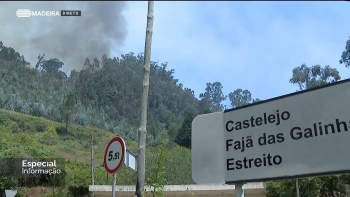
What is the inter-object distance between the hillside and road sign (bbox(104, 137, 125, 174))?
56.7ft

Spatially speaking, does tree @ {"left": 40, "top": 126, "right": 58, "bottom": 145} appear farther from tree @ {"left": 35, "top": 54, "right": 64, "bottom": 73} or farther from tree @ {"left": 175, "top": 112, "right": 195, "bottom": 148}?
tree @ {"left": 35, "top": 54, "right": 64, "bottom": 73}

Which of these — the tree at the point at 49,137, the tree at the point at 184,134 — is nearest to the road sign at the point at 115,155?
the tree at the point at 49,137

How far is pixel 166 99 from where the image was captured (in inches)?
3024

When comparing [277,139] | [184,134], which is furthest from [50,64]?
[277,139]

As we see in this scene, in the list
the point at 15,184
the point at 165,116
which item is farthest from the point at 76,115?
the point at 15,184

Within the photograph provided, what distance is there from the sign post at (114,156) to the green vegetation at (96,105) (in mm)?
19123

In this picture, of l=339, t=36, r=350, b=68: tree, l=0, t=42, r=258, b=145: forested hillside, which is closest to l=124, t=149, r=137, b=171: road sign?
l=339, t=36, r=350, b=68: tree

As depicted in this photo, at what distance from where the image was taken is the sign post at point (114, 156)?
4.77 metres

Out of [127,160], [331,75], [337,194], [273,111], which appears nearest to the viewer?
[273,111]

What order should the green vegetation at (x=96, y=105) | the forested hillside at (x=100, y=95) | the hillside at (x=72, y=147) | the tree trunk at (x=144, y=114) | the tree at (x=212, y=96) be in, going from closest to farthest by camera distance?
the tree trunk at (x=144, y=114)
the hillside at (x=72, y=147)
the green vegetation at (x=96, y=105)
the forested hillside at (x=100, y=95)
the tree at (x=212, y=96)

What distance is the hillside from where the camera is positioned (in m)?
24.2

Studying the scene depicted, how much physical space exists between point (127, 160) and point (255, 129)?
102 inches

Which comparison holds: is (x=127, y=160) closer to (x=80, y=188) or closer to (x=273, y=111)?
(x=273, y=111)

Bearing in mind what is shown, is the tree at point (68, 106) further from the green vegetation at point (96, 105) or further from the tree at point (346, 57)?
the tree at point (346, 57)
